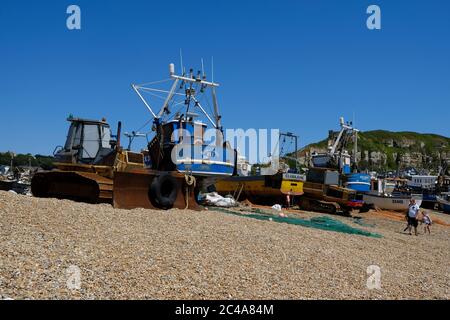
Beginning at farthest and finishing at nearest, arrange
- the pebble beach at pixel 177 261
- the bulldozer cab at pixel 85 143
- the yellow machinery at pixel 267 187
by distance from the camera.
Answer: the yellow machinery at pixel 267 187 → the bulldozer cab at pixel 85 143 → the pebble beach at pixel 177 261

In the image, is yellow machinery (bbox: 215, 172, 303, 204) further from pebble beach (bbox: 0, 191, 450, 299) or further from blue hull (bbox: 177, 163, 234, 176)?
pebble beach (bbox: 0, 191, 450, 299)

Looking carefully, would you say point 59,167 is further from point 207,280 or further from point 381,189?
point 381,189

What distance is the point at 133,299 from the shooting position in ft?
19.9

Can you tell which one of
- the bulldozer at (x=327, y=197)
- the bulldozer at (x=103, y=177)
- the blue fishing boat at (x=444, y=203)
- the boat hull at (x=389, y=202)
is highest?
the bulldozer at (x=103, y=177)

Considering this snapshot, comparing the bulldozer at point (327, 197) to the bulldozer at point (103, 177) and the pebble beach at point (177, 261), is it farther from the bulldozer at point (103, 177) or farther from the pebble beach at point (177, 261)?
the pebble beach at point (177, 261)

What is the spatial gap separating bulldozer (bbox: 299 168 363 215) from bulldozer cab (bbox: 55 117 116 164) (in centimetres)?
1477

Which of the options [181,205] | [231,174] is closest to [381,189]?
[231,174]

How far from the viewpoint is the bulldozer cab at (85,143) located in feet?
52.5

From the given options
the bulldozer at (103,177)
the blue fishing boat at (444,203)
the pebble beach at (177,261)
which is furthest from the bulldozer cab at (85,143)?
the blue fishing boat at (444,203)

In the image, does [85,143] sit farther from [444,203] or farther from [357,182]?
[444,203]

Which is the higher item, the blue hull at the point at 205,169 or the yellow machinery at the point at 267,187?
the blue hull at the point at 205,169

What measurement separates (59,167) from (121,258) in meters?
8.75

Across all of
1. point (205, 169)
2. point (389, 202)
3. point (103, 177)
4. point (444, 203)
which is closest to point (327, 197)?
point (205, 169)

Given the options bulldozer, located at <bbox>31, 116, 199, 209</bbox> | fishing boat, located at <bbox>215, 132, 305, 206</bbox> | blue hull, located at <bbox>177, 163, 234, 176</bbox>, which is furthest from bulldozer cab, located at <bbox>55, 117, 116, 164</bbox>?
fishing boat, located at <bbox>215, 132, 305, 206</bbox>
